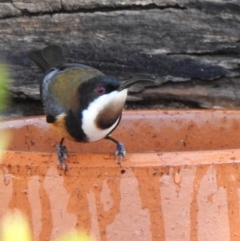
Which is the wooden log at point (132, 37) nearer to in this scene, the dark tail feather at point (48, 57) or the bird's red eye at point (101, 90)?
the dark tail feather at point (48, 57)

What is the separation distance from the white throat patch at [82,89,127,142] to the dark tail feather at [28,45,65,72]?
1.02ft

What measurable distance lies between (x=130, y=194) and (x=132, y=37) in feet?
2.43

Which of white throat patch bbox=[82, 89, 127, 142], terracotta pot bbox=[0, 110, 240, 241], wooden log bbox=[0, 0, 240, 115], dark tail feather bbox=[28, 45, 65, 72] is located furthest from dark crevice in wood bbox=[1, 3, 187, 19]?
terracotta pot bbox=[0, 110, 240, 241]

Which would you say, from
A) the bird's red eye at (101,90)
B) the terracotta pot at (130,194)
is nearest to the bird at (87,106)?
the bird's red eye at (101,90)

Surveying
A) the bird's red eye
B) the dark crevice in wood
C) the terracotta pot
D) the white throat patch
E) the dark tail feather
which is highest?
the dark crevice in wood

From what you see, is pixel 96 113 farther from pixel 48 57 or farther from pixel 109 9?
pixel 109 9

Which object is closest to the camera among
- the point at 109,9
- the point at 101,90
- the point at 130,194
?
the point at 130,194

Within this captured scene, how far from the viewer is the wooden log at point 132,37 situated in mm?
2002

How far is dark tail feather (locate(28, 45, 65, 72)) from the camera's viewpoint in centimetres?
189

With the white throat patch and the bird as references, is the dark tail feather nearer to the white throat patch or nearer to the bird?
the bird

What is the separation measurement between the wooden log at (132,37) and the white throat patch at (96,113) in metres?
0.44

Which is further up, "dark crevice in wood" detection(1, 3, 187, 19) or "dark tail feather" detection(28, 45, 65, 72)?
"dark crevice in wood" detection(1, 3, 187, 19)

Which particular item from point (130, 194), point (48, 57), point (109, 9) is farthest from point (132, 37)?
point (130, 194)

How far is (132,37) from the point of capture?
2029 mm
